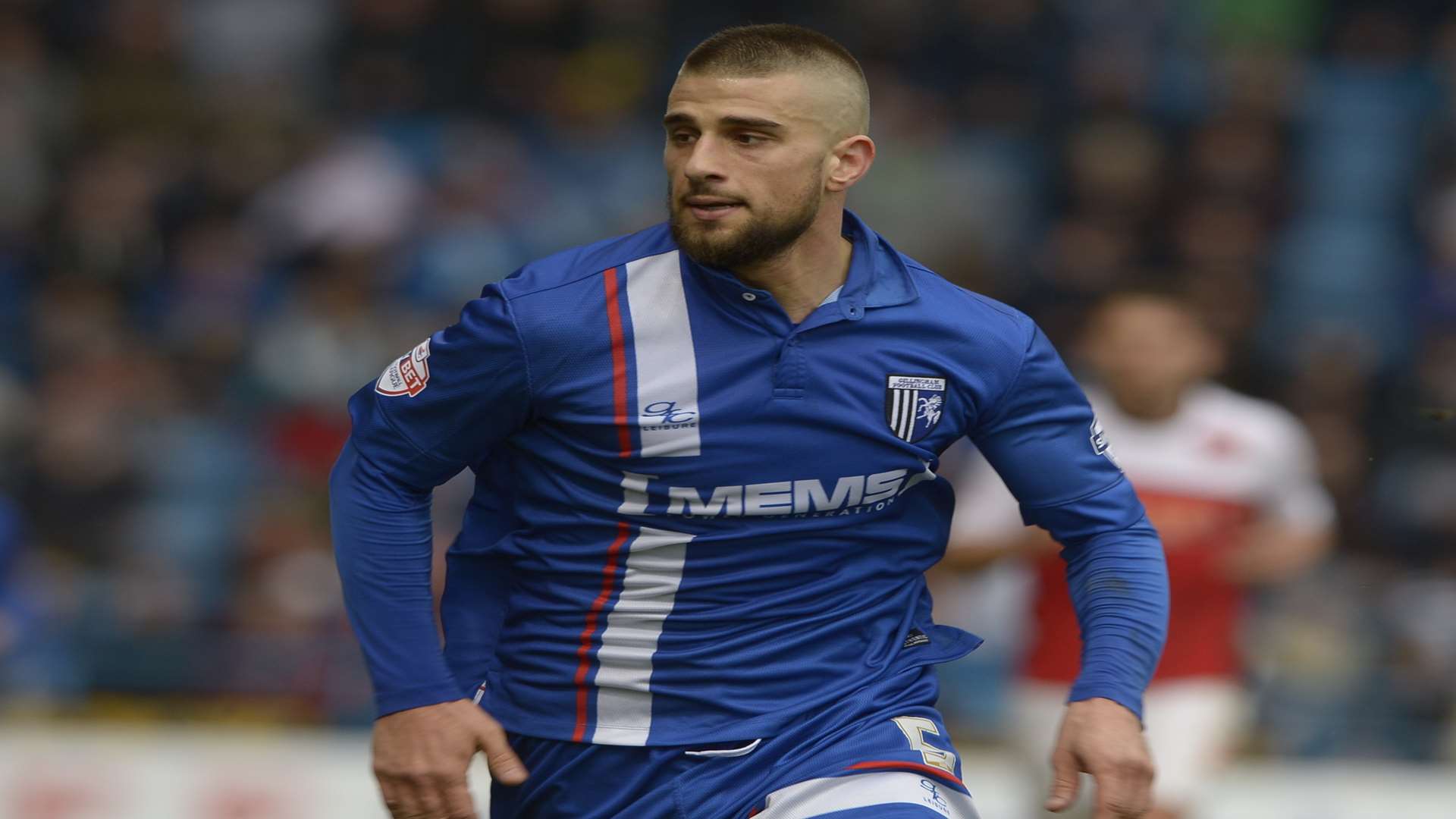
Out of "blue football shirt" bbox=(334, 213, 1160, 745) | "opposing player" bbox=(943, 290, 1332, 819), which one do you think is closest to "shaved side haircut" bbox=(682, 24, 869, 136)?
"blue football shirt" bbox=(334, 213, 1160, 745)

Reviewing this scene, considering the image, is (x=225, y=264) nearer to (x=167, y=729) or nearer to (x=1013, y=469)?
(x=167, y=729)

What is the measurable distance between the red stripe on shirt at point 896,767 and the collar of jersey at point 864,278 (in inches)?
30.5

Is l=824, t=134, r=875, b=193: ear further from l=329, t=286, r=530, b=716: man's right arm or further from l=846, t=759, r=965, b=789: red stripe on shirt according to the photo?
l=846, t=759, r=965, b=789: red stripe on shirt

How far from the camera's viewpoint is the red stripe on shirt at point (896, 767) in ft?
10.9

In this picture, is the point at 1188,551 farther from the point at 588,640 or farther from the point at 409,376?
the point at 409,376

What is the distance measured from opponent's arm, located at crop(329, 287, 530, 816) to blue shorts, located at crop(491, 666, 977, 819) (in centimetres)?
17

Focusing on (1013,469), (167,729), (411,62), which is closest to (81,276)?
(411,62)

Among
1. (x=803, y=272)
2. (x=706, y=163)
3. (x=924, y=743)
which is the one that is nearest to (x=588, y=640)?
(x=924, y=743)

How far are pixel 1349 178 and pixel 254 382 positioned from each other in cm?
580

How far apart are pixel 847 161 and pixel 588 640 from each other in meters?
0.98

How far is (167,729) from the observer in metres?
7.61

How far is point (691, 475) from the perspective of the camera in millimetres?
3393

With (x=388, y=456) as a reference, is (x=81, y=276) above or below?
above

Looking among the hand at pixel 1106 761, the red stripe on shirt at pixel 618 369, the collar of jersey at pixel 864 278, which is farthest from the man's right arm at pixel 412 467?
the hand at pixel 1106 761
